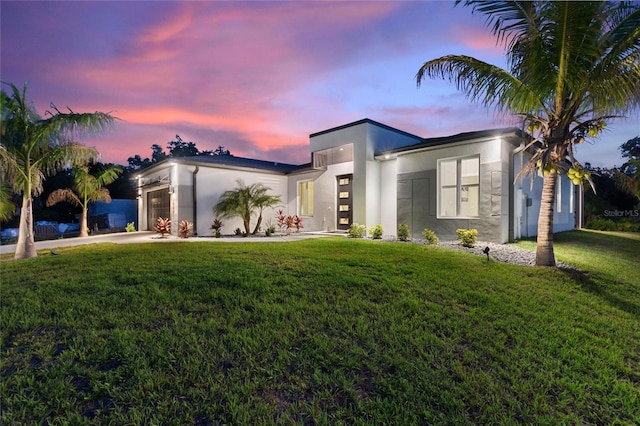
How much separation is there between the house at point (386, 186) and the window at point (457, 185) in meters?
0.04

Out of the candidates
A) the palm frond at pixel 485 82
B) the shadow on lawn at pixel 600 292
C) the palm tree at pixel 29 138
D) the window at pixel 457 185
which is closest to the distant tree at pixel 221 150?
the palm tree at pixel 29 138

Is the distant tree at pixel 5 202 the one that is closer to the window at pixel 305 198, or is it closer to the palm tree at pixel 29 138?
the palm tree at pixel 29 138

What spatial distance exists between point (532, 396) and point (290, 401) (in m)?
2.10

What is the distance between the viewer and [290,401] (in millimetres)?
2395

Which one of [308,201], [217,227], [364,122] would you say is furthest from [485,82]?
[217,227]

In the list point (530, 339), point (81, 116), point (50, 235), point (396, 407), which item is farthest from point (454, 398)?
point (50, 235)

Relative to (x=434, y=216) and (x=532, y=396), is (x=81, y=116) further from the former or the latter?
(x=434, y=216)

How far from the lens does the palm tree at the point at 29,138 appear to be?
764cm

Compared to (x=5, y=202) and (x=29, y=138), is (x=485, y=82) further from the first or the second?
(x=5, y=202)

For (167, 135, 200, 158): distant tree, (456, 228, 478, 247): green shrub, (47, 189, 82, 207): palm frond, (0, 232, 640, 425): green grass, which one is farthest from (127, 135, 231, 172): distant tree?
(0, 232, 640, 425): green grass

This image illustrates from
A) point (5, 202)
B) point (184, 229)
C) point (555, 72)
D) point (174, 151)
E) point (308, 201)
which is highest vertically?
point (174, 151)

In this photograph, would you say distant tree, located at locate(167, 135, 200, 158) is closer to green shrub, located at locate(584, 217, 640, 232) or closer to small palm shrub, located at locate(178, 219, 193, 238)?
small palm shrub, located at locate(178, 219, 193, 238)

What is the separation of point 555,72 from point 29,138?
42.0 ft

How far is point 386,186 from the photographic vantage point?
44.3ft
